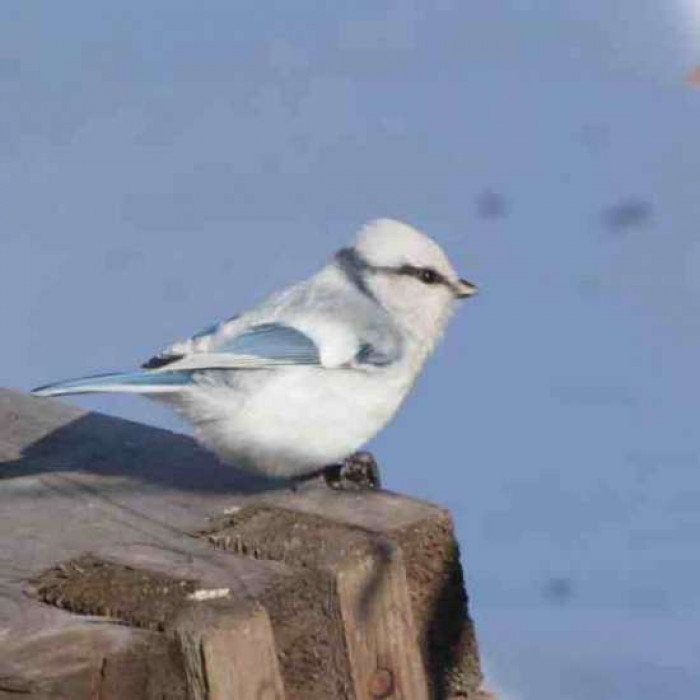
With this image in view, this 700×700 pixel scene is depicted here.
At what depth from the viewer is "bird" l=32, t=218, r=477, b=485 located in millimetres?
2246

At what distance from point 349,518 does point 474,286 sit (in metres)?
0.62

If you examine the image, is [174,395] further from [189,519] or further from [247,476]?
[189,519]

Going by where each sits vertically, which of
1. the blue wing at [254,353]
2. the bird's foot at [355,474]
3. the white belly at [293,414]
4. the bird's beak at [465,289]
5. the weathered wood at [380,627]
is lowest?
the weathered wood at [380,627]

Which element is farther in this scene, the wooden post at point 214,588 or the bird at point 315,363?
the bird at point 315,363

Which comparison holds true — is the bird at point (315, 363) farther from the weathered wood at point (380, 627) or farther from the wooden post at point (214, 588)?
the weathered wood at point (380, 627)

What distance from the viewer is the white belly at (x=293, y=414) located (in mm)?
2209

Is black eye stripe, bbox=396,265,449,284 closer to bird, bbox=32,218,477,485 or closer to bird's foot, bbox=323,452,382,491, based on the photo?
bird, bbox=32,218,477,485

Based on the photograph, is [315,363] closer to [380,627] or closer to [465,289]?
[465,289]

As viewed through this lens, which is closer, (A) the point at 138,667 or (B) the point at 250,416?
(A) the point at 138,667

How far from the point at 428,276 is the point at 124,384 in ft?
1.33

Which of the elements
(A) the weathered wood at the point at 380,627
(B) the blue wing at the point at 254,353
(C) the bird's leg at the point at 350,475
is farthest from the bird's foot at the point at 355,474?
(A) the weathered wood at the point at 380,627

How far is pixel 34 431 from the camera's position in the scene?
231cm

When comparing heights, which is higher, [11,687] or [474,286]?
[474,286]

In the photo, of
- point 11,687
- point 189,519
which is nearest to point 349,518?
point 189,519
